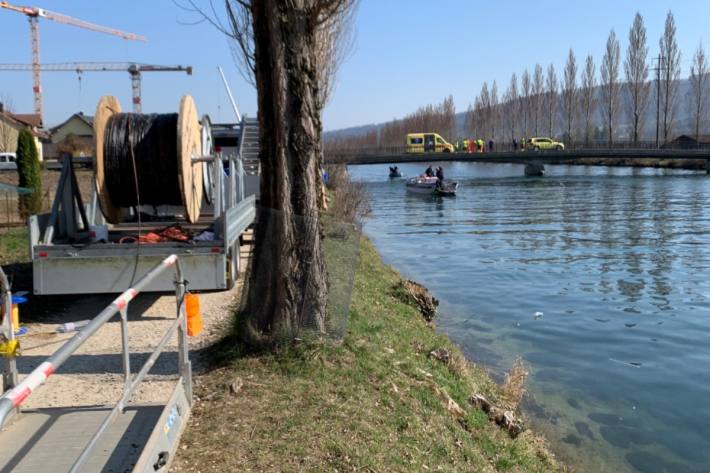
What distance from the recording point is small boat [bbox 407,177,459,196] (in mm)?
47647

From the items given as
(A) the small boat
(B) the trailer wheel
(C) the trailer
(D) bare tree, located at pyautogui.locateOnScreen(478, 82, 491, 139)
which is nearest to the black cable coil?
(C) the trailer

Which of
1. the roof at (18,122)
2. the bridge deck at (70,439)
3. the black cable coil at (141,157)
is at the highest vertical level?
the roof at (18,122)

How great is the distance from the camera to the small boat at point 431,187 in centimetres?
4765

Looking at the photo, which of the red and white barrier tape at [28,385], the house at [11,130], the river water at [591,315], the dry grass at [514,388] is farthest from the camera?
the house at [11,130]

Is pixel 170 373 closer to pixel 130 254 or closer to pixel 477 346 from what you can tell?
pixel 130 254

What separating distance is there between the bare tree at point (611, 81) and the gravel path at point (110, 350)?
88.1m

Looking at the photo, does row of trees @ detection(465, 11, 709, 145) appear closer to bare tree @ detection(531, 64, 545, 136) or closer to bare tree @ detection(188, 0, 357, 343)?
bare tree @ detection(531, 64, 545, 136)

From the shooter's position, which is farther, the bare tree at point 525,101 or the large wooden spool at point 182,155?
the bare tree at point 525,101

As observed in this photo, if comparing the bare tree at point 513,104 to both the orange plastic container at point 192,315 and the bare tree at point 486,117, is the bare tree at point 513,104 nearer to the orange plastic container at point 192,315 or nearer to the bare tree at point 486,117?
the bare tree at point 486,117

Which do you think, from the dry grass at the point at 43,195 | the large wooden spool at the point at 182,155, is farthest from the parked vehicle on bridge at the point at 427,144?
the large wooden spool at the point at 182,155

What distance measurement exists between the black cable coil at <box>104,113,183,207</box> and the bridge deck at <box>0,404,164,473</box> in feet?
17.9

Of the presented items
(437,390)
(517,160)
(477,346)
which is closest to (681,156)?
(517,160)

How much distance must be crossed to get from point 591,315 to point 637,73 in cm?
8470

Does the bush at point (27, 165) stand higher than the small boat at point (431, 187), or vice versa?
the bush at point (27, 165)
